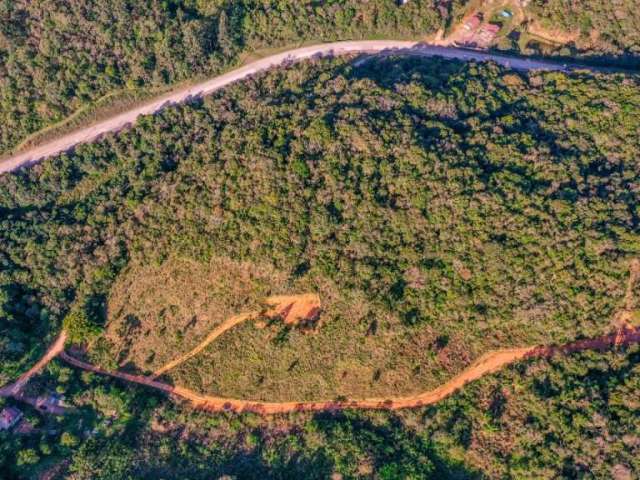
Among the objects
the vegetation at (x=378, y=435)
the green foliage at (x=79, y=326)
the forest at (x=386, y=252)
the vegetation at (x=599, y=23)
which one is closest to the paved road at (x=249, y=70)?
the vegetation at (x=599, y=23)

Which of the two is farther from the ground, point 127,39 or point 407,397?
point 127,39

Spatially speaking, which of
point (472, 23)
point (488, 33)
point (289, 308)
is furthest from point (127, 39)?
point (488, 33)

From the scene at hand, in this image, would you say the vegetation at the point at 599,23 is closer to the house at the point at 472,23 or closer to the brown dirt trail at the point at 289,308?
the house at the point at 472,23

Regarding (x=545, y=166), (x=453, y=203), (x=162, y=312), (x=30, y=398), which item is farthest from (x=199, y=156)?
(x=545, y=166)

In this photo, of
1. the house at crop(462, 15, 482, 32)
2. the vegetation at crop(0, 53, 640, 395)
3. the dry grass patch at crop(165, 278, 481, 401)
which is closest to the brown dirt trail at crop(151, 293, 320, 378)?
the dry grass patch at crop(165, 278, 481, 401)

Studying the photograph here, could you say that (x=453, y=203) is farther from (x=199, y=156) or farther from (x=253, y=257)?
(x=199, y=156)

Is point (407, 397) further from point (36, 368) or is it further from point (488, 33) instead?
point (488, 33)

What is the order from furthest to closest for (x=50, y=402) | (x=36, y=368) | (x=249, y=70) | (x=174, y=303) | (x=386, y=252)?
(x=249, y=70) < (x=36, y=368) < (x=50, y=402) < (x=174, y=303) < (x=386, y=252)
